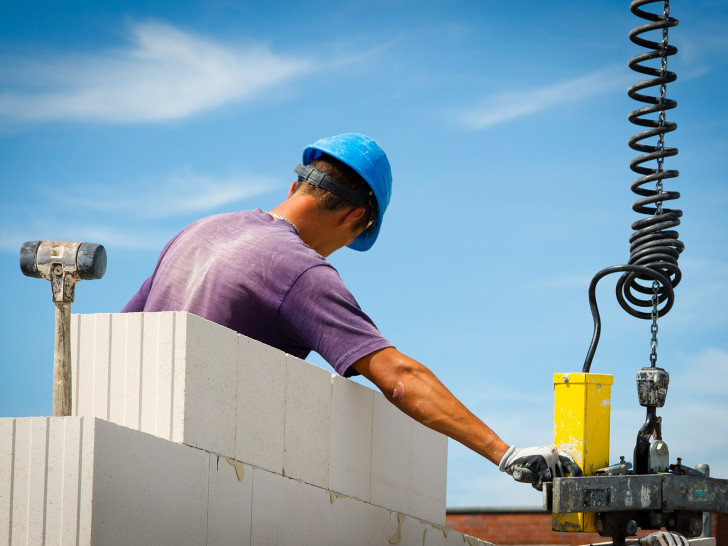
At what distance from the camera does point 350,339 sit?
4.04 metres

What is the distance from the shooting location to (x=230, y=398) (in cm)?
362

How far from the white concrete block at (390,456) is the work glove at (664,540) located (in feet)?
4.03

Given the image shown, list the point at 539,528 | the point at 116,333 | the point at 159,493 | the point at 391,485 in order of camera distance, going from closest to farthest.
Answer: the point at 159,493, the point at 116,333, the point at 391,485, the point at 539,528

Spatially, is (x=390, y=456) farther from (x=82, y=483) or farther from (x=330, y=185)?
(x=82, y=483)

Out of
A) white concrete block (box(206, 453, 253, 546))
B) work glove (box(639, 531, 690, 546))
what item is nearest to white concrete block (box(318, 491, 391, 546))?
white concrete block (box(206, 453, 253, 546))

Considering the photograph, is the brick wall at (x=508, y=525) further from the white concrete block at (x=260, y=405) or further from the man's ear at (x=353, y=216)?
the white concrete block at (x=260, y=405)

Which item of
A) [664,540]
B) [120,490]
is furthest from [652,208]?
[120,490]

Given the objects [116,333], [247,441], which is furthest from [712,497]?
[116,333]

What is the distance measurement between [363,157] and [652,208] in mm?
1532

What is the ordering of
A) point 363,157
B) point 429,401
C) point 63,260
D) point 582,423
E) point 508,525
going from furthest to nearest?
point 508,525
point 363,157
point 582,423
point 429,401
point 63,260

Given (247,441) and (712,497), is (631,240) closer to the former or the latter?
(712,497)

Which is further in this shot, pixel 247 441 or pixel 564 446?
pixel 564 446

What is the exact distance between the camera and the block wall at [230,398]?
3416 millimetres

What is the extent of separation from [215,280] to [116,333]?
2.17 ft
